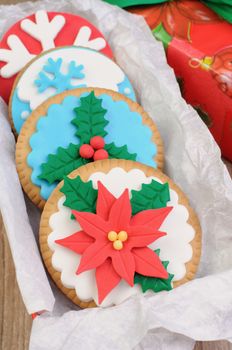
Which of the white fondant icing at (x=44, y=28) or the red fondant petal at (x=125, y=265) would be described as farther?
the white fondant icing at (x=44, y=28)

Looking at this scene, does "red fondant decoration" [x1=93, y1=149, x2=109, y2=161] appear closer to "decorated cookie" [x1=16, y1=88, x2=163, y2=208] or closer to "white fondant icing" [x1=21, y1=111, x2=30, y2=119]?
"decorated cookie" [x1=16, y1=88, x2=163, y2=208]

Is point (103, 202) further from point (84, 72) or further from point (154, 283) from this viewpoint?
point (84, 72)

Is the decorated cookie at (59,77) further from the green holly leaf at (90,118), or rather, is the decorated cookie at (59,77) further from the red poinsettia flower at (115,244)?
the red poinsettia flower at (115,244)

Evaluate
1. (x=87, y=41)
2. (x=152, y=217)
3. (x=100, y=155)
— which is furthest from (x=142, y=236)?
(x=87, y=41)

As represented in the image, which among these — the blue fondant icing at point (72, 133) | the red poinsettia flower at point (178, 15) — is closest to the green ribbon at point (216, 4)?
the red poinsettia flower at point (178, 15)

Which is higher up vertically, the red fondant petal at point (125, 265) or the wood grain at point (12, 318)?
the red fondant petal at point (125, 265)

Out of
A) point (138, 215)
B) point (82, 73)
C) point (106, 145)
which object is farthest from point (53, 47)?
point (138, 215)

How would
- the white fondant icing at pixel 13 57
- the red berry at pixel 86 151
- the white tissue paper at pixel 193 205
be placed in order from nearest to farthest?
the white tissue paper at pixel 193 205
the red berry at pixel 86 151
the white fondant icing at pixel 13 57
